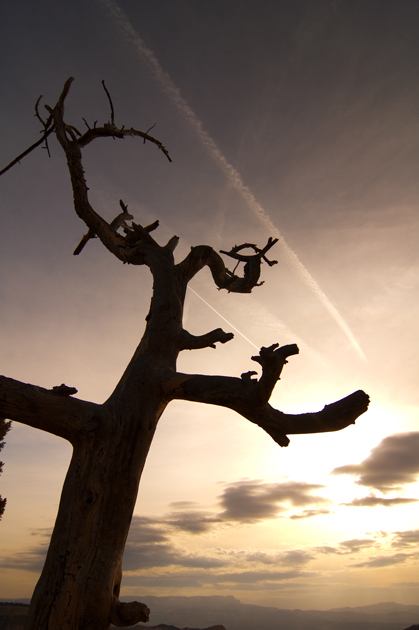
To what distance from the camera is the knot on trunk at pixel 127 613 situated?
365cm

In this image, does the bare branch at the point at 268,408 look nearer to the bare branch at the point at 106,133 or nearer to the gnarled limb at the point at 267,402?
the gnarled limb at the point at 267,402

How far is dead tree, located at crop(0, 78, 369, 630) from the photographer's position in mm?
3617

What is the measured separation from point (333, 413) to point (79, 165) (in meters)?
6.04

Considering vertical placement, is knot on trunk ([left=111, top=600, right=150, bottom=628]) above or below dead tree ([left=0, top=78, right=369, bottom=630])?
below

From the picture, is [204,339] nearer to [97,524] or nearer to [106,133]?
[97,524]

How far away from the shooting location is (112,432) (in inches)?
172

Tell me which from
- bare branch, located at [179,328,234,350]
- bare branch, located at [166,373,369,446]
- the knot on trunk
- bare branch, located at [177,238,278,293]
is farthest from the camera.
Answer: bare branch, located at [177,238,278,293]

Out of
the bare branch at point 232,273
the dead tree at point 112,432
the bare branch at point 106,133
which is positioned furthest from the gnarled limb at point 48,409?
the bare branch at point 106,133

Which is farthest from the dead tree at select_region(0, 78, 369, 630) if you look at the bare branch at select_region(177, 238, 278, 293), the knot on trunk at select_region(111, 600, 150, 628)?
the bare branch at select_region(177, 238, 278, 293)

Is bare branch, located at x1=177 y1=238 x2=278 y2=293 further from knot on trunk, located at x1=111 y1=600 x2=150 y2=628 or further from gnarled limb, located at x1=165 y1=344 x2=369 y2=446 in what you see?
knot on trunk, located at x1=111 y1=600 x2=150 y2=628

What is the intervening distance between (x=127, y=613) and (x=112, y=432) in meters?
1.72

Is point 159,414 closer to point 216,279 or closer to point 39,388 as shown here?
point 39,388

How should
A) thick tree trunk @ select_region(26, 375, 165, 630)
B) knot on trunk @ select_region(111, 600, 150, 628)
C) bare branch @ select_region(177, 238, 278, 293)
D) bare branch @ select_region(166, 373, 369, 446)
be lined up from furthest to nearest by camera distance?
bare branch @ select_region(177, 238, 278, 293)
bare branch @ select_region(166, 373, 369, 446)
knot on trunk @ select_region(111, 600, 150, 628)
thick tree trunk @ select_region(26, 375, 165, 630)

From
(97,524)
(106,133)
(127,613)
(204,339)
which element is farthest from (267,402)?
(106,133)
